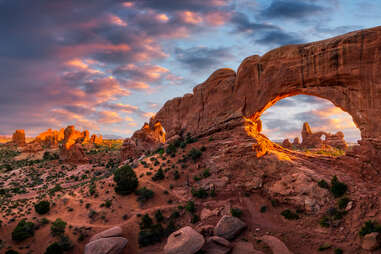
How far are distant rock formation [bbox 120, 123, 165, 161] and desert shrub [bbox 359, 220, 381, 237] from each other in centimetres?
4467

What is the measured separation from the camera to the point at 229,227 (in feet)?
68.5

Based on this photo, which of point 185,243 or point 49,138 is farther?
point 49,138

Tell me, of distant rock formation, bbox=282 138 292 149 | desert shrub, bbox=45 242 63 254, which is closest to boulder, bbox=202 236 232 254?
desert shrub, bbox=45 242 63 254

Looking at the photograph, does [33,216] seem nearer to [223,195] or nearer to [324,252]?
A: [223,195]

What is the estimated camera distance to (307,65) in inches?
961

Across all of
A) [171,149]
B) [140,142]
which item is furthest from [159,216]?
[140,142]

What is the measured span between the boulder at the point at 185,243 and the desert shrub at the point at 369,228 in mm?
13566

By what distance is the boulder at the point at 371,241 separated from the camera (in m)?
15.1

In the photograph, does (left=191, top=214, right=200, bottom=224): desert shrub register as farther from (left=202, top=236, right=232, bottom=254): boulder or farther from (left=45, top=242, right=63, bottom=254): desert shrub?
(left=45, top=242, right=63, bottom=254): desert shrub

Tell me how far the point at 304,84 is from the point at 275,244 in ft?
61.6

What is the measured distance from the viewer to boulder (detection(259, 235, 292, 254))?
58.7 feet

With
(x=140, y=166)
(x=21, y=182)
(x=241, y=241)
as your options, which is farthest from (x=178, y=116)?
(x=21, y=182)

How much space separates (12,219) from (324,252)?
37469 millimetres

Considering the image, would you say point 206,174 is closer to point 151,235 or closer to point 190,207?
point 190,207
